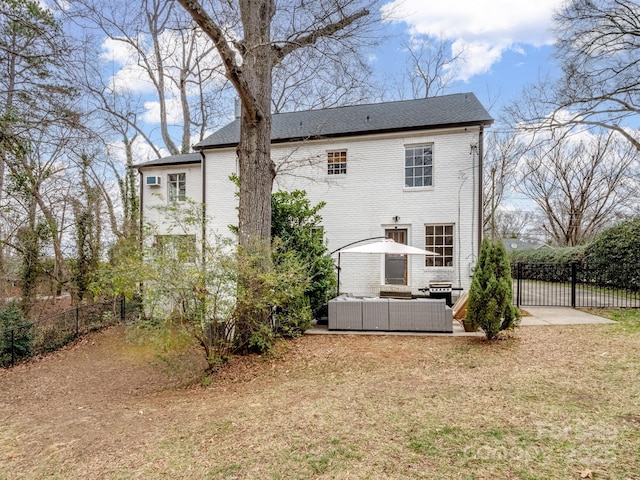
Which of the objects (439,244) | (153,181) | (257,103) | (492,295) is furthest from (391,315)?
(153,181)

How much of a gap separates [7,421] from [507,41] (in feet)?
60.2

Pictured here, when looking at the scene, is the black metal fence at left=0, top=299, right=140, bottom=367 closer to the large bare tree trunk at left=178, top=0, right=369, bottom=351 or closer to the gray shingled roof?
the large bare tree trunk at left=178, top=0, right=369, bottom=351

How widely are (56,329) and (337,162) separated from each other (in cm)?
972

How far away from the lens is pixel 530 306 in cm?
1088

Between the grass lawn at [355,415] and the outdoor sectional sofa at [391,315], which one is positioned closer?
the grass lawn at [355,415]

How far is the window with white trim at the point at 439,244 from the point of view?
36.7 feet

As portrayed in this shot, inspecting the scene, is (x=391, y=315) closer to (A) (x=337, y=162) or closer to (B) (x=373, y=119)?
(A) (x=337, y=162)

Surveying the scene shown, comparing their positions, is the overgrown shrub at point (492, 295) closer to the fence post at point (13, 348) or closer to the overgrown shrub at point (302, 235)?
the overgrown shrub at point (302, 235)

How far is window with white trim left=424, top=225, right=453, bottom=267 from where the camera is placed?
11.2 metres

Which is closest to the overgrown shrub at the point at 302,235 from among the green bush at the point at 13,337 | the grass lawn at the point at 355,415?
the grass lawn at the point at 355,415

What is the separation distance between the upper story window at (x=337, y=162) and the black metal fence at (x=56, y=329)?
738cm

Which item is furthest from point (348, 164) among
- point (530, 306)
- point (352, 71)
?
point (530, 306)

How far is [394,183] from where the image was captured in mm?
11664

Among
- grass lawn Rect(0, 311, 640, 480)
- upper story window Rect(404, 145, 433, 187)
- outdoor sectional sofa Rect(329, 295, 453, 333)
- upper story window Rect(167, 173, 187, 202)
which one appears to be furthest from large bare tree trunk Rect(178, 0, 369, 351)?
upper story window Rect(167, 173, 187, 202)
